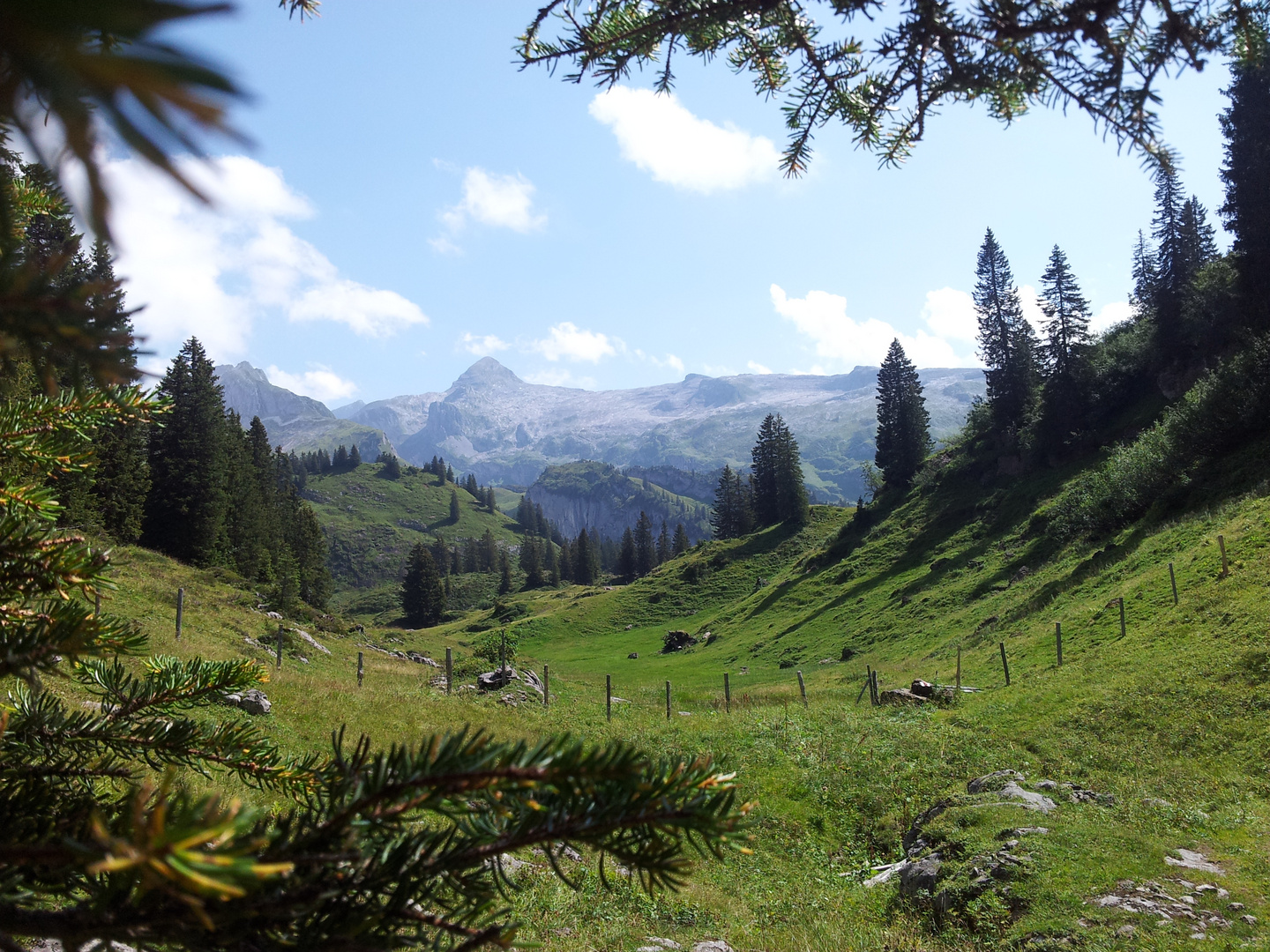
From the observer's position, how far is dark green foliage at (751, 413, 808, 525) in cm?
8743

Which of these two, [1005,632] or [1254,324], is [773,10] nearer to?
[1005,632]

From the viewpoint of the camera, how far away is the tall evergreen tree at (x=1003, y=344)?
208 ft

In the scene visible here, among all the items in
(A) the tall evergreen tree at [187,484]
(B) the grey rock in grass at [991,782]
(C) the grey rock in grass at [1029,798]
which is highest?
(A) the tall evergreen tree at [187,484]

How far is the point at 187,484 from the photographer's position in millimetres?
51469

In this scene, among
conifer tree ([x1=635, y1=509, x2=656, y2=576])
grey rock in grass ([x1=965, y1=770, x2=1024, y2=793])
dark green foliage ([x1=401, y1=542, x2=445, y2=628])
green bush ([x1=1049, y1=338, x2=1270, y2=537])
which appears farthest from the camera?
conifer tree ([x1=635, y1=509, x2=656, y2=576])

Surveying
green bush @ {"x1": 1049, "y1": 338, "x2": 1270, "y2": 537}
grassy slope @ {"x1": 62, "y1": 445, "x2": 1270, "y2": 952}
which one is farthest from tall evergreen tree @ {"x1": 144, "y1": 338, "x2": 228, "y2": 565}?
green bush @ {"x1": 1049, "y1": 338, "x2": 1270, "y2": 537}

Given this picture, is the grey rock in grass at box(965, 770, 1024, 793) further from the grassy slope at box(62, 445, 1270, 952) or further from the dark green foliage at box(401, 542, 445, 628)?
the dark green foliage at box(401, 542, 445, 628)

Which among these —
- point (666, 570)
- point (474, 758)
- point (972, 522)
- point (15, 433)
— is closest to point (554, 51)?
point (15, 433)

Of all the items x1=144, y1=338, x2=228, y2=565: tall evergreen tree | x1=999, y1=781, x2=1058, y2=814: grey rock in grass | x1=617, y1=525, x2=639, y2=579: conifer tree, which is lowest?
x1=617, y1=525, x2=639, y2=579: conifer tree

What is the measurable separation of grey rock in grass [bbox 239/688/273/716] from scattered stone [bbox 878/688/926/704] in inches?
742

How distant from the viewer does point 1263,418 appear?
104ft

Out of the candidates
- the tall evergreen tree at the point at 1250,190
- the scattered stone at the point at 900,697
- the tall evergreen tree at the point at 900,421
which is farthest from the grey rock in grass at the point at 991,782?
the tall evergreen tree at the point at 900,421

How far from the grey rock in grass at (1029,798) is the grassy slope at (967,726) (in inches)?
9.8

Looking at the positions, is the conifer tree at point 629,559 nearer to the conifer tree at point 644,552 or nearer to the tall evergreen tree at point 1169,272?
the conifer tree at point 644,552
